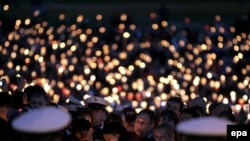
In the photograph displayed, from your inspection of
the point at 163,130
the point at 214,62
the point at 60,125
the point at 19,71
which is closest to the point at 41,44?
the point at 19,71

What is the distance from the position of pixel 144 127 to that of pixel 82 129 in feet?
3.49

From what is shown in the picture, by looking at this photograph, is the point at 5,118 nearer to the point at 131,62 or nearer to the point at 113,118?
the point at 113,118

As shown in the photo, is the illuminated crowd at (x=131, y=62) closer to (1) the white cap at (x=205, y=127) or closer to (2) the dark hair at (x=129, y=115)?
(2) the dark hair at (x=129, y=115)

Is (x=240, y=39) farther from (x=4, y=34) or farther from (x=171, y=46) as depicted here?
(x=4, y=34)

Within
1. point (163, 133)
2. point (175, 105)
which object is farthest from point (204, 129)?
point (175, 105)

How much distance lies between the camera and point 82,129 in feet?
31.3

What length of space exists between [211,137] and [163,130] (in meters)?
4.74

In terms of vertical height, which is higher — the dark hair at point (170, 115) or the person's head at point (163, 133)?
the dark hair at point (170, 115)

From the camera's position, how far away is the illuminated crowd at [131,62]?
18.2 m

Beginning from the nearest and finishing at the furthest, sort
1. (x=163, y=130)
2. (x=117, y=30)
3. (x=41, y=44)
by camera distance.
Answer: (x=163, y=130) → (x=41, y=44) → (x=117, y=30)

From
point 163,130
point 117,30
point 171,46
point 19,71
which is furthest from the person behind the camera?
point 117,30

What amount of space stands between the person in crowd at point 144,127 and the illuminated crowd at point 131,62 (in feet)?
19.8

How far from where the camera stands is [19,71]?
60.2ft

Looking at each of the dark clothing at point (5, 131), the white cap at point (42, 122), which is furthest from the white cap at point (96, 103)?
the white cap at point (42, 122)
